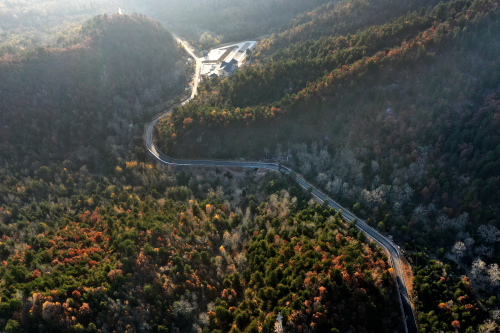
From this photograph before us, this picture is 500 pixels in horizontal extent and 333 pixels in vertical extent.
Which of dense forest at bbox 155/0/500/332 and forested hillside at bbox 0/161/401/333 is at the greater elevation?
dense forest at bbox 155/0/500/332

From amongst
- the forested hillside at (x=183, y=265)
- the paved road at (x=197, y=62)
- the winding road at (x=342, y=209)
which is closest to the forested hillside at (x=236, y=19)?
the paved road at (x=197, y=62)

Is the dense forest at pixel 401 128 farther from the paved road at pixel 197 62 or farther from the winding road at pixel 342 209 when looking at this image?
the paved road at pixel 197 62

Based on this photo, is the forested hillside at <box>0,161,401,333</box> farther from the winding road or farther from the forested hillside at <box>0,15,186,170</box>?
the forested hillside at <box>0,15,186,170</box>

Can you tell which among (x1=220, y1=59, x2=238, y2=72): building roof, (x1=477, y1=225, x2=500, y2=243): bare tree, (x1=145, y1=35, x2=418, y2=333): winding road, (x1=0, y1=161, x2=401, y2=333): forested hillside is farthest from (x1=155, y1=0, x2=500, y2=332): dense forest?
(x1=220, y1=59, x2=238, y2=72): building roof

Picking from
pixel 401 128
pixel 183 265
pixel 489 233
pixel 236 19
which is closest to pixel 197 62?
pixel 236 19

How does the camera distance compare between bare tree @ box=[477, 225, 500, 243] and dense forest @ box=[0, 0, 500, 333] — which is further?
bare tree @ box=[477, 225, 500, 243]
